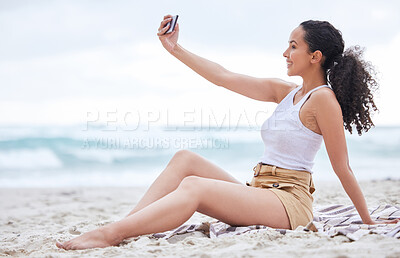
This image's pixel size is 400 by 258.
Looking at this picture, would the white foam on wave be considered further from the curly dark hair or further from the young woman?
the curly dark hair

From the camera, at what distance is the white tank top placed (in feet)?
8.03

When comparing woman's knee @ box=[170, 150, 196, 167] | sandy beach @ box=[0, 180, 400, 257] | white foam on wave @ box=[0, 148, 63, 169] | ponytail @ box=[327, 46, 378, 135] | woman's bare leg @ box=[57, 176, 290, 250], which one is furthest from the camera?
white foam on wave @ box=[0, 148, 63, 169]

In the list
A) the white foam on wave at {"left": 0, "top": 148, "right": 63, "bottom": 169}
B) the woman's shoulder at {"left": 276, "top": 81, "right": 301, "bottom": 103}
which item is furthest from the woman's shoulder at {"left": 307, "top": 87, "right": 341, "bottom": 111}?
the white foam on wave at {"left": 0, "top": 148, "right": 63, "bottom": 169}

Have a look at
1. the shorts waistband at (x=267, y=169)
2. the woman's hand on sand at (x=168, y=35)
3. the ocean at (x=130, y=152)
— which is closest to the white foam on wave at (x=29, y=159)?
the ocean at (x=130, y=152)

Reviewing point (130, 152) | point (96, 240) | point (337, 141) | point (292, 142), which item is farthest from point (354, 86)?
point (130, 152)

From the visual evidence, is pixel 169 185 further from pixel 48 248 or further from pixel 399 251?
pixel 399 251

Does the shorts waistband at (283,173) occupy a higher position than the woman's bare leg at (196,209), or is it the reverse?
the shorts waistband at (283,173)

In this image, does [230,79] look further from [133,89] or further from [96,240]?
[133,89]

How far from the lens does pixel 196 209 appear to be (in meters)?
2.30

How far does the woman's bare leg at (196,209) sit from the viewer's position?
221 centimetres

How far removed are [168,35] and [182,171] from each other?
0.93m

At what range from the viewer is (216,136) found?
14000 millimetres

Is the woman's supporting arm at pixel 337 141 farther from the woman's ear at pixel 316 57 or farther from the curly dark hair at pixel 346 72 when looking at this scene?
the woman's ear at pixel 316 57

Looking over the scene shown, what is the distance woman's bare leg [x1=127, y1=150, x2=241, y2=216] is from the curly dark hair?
83cm
